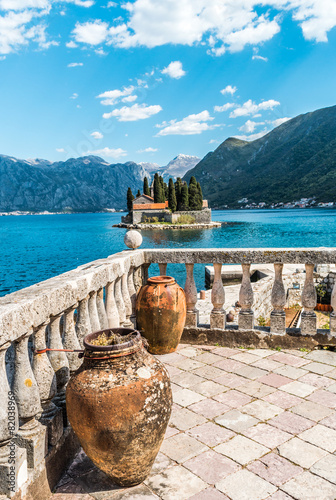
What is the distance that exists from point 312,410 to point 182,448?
4.29 ft

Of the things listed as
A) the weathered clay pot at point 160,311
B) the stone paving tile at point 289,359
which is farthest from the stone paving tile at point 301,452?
the weathered clay pot at point 160,311

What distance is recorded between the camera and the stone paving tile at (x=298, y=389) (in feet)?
12.0

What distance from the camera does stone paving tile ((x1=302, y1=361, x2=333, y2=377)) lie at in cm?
413

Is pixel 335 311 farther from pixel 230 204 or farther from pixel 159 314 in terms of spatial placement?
pixel 230 204

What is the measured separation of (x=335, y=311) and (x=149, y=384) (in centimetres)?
344

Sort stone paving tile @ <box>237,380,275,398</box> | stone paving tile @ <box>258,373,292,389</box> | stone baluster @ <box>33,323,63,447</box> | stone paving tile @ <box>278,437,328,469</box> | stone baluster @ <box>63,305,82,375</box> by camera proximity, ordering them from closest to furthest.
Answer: stone baluster @ <box>33,323,63,447</box>
stone paving tile @ <box>278,437,328,469</box>
stone baluster @ <box>63,305,82,375</box>
stone paving tile @ <box>237,380,275,398</box>
stone paving tile @ <box>258,373,292,389</box>

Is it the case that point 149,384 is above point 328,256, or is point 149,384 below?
below

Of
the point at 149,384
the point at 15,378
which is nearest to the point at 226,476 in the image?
the point at 149,384

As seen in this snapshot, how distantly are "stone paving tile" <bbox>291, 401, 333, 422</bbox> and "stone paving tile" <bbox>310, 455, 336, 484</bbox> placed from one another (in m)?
0.53

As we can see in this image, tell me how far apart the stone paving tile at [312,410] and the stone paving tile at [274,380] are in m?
0.40

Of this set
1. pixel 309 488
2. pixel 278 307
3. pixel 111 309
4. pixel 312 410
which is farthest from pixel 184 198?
pixel 309 488

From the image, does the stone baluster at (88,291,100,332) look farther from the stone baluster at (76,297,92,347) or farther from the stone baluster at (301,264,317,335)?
the stone baluster at (301,264,317,335)

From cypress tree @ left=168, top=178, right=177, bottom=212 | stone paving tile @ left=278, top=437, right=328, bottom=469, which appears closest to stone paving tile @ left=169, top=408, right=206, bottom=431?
stone paving tile @ left=278, top=437, right=328, bottom=469

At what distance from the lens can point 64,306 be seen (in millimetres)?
2760
